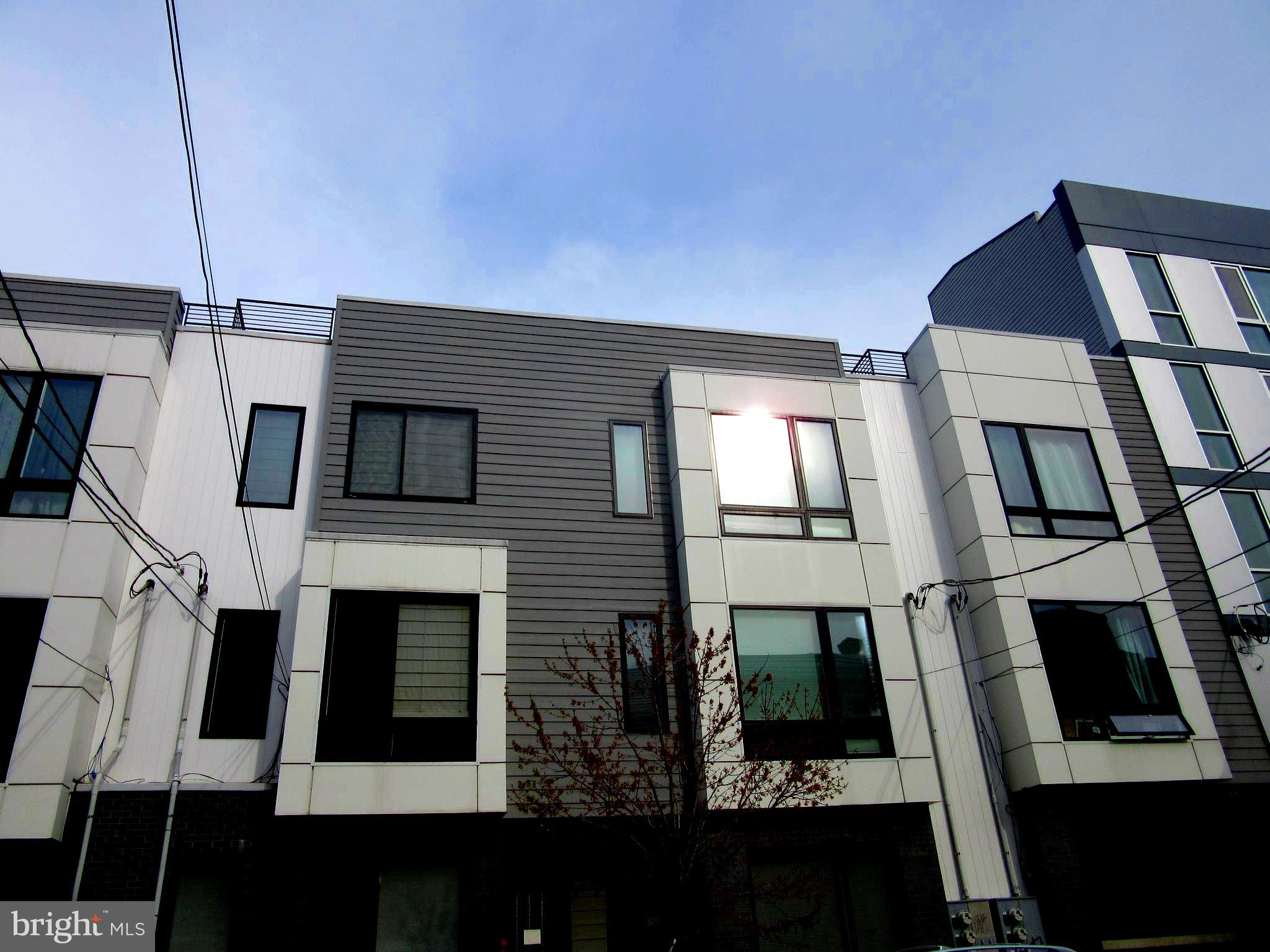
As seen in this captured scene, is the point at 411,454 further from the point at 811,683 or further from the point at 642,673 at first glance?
the point at 811,683

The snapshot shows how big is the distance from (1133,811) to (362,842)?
1098 centimetres

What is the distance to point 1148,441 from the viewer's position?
1708 centimetres

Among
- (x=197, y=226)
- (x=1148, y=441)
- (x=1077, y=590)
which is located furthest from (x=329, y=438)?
(x=1148, y=441)

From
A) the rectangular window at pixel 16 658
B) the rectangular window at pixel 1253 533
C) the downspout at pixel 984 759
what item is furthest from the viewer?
the rectangular window at pixel 1253 533

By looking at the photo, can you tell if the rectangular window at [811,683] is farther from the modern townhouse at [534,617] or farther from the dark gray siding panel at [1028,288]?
the dark gray siding panel at [1028,288]

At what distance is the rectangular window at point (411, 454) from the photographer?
14062mm

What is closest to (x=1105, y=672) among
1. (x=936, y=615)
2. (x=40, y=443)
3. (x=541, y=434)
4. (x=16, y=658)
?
(x=936, y=615)

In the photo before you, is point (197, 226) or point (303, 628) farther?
point (303, 628)

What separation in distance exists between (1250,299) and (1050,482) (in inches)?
309

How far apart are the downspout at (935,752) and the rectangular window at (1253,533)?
21.0ft

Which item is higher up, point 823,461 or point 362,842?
point 823,461

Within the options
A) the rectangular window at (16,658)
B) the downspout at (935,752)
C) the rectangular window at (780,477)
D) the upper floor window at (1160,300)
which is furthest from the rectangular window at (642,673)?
the upper floor window at (1160,300)

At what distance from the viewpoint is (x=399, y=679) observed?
12352 millimetres

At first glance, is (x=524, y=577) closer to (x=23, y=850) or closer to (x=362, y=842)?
(x=362, y=842)
